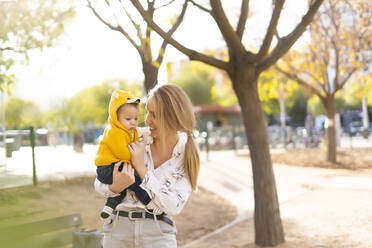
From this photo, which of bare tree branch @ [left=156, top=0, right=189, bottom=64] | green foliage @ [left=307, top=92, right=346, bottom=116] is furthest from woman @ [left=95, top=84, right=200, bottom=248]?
green foliage @ [left=307, top=92, right=346, bottom=116]

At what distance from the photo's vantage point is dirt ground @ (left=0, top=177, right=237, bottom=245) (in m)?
5.88

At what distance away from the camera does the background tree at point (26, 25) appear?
8414 millimetres

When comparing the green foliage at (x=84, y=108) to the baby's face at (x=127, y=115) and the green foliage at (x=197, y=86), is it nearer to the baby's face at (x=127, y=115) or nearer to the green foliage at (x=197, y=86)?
the green foliage at (x=197, y=86)

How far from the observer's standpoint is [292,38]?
477cm

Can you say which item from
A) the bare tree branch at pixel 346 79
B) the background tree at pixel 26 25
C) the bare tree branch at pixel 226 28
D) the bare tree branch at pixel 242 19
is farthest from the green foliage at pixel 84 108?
the bare tree branch at pixel 226 28

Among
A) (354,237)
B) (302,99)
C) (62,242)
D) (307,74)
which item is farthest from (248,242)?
(302,99)

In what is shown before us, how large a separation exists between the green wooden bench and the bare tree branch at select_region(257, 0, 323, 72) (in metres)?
2.82

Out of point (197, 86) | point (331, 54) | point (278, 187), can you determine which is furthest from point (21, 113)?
point (278, 187)

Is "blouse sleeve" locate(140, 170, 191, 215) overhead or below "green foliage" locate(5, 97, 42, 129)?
below

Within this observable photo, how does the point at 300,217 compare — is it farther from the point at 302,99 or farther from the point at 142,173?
the point at 302,99

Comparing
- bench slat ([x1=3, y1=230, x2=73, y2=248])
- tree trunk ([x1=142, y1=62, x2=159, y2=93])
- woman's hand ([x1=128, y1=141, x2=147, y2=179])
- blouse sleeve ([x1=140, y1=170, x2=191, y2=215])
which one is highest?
tree trunk ([x1=142, y1=62, x2=159, y2=93])

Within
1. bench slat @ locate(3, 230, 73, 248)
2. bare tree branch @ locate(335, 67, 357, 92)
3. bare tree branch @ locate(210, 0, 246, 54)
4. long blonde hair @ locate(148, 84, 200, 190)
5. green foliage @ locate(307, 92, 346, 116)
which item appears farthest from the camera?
green foliage @ locate(307, 92, 346, 116)

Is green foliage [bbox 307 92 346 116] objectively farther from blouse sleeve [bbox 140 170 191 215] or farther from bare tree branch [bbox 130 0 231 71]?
blouse sleeve [bbox 140 170 191 215]

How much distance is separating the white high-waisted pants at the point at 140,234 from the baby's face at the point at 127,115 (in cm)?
49
